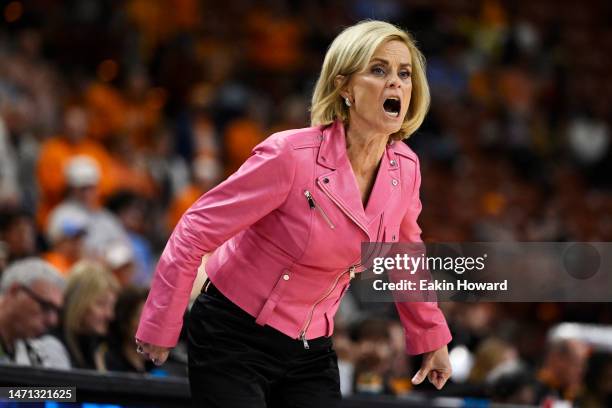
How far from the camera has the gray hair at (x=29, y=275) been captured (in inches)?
201

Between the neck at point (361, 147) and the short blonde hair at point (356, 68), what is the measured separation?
75 millimetres

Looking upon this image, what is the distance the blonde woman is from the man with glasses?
6 centimetres

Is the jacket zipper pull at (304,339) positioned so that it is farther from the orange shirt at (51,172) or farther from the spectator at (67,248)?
the orange shirt at (51,172)

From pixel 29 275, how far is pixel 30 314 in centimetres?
24

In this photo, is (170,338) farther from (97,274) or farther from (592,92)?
(592,92)

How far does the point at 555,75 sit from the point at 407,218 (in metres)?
10.0

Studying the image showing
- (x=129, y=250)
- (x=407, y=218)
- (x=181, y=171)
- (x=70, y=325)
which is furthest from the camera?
(x=181, y=171)

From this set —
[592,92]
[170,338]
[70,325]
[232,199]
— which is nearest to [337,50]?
[232,199]

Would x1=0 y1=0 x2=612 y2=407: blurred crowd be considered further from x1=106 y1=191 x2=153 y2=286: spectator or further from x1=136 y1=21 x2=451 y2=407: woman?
x1=136 y1=21 x2=451 y2=407: woman

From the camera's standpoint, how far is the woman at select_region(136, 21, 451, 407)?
3326 millimetres

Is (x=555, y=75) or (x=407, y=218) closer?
(x=407, y=218)

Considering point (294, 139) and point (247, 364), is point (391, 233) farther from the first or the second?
point (247, 364)

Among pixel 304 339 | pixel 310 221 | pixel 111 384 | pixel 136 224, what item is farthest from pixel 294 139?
pixel 136 224

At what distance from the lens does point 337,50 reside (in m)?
3.50
